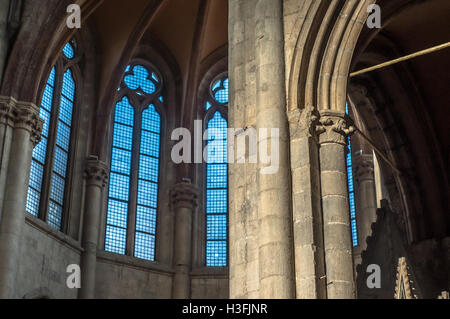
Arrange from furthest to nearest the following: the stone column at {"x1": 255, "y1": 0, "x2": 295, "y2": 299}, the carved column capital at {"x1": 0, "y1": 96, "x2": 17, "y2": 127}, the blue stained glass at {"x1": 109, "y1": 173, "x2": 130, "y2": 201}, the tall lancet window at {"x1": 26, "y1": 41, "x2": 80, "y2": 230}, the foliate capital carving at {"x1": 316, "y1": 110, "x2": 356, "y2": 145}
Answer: the blue stained glass at {"x1": 109, "y1": 173, "x2": 130, "y2": 201} → the tall lancet window at {"x1": 26, "y1": 41, "x2": 80, "y2": 230} → the carved column capital at {"x1": 0, "y1": 96, "x2": 17, "y2": 127} → the foliate capital carving at {"x1": 316, "y1": 110, "x2": 356, "y2": 145} → the stone column at {"x1": 255, "y1": 0, "x2": 295, "y2": 299}

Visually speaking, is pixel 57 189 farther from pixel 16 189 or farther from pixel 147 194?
pixel 16 189

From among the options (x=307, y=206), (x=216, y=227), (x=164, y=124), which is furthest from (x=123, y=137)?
(x=307, y=206)

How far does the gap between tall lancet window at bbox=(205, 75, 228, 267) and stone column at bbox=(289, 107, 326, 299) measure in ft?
37.2

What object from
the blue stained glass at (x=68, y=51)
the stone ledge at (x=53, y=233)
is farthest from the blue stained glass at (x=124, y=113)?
the stone ledge at (x=53, y=233)

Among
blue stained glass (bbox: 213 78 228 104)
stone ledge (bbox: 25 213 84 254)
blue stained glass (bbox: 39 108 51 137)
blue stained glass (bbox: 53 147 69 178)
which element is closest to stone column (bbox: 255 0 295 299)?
stone ledge (bbox: 25 213 84 254)

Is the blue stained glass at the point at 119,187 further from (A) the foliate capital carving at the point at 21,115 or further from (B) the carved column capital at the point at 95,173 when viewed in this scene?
(A) the foliate capital carving at the point at 21,115

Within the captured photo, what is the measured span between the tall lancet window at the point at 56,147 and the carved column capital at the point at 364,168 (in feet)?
24.2

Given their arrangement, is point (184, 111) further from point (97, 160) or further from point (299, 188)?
point (299, 188)

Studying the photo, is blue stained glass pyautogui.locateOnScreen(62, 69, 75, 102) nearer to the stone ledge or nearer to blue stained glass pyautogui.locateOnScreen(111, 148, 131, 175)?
blue stained glass pyautogui.locateOnScreen(111, 148, 131, 175)

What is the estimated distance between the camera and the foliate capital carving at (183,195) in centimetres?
2192

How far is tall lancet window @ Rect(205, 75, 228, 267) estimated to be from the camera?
2211 cm

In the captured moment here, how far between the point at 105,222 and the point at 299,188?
11.3 meters

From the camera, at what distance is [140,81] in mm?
23234

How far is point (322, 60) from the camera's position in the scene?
11633mm
